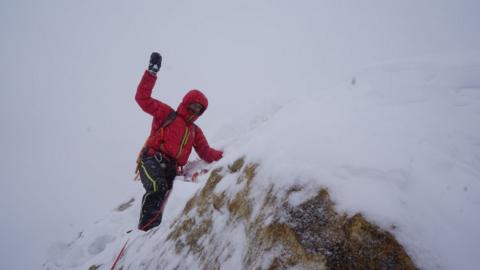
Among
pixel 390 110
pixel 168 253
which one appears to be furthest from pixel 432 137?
pixel 168 253

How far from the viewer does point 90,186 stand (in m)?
30.8

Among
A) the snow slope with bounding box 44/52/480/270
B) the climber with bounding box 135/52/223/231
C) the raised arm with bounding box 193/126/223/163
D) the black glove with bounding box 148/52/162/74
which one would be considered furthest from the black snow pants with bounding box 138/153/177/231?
the black glove with bounding box 148/52/162/74

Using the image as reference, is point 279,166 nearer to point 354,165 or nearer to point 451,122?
point 354,165

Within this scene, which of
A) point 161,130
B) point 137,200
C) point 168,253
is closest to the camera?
point 168,253

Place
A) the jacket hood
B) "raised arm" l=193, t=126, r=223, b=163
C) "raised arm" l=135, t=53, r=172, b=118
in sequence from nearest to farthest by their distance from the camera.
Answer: "raised arm" l=135, t=53, r=172, b=118 → the jacket hood → "raised arm" l=193, t=126, r=223, b=163

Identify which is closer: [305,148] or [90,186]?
[305,148]

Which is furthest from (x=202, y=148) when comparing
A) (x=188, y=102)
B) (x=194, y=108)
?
(x=188, y=102)

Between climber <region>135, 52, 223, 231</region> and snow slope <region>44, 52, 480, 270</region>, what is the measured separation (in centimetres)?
120

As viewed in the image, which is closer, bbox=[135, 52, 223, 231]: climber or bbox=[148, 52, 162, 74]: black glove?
bbox=[135, 52, 223, 231]: climber

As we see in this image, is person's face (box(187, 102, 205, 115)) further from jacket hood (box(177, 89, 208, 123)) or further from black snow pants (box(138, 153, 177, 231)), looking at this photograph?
black snow pants (box(138, 153, 177, 231))

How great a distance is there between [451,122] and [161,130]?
4.40m

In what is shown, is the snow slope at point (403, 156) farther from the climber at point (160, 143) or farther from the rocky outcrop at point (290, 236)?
the climber at point (160, 143)

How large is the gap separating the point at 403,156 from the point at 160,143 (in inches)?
166

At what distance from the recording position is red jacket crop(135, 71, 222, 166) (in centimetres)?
504
